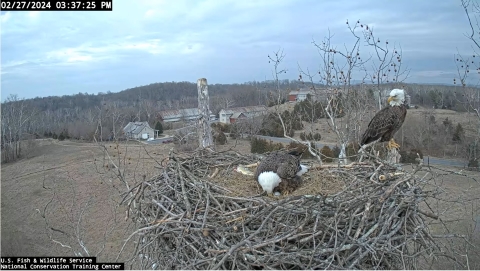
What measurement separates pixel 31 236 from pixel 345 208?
1121cm

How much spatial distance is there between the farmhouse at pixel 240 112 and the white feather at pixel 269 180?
14547 millimetres

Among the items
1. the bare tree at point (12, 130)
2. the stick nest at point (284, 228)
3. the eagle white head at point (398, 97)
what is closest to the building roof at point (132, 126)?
the stick nest at point (284, 228)

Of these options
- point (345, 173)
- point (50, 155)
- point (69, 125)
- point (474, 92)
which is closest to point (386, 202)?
point (345, 173)

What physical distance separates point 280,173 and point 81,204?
11387 mm

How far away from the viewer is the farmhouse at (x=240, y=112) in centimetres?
2118

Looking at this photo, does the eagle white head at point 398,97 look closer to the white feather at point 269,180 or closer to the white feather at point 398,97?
the white feather at point 398,97

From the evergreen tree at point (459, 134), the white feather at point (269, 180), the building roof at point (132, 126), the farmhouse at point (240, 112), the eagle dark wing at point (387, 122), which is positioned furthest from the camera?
the farmhouse at point (240, 112)

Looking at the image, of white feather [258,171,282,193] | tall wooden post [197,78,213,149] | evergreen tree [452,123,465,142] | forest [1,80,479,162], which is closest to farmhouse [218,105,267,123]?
forest [1,80,479,162]

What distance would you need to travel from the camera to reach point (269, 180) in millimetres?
4285

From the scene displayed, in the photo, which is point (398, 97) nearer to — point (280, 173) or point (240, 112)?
point (280, 173)

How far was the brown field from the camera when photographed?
797 centimetres

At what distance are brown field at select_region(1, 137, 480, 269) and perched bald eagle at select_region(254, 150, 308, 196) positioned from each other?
25 cm

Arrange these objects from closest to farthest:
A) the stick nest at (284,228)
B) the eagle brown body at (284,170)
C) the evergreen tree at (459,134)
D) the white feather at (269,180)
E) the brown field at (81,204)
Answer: the stick nest at (284,228)
the white feather at (269,180)
the eagle brown body at (284,170)
the brown field at (81,204)
the evergreen tree at (459,134)

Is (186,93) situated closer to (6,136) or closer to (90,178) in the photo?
(6,136)
